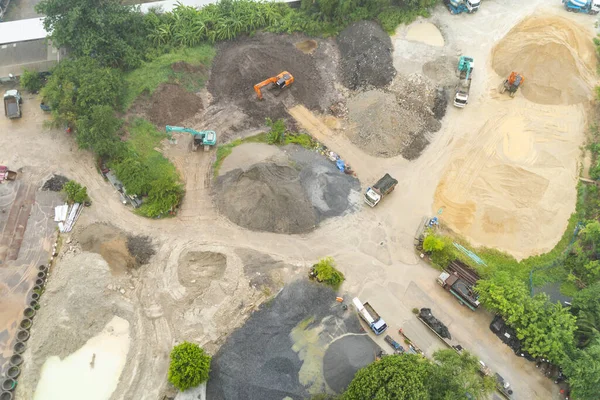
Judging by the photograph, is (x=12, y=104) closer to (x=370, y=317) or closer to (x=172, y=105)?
(x=172, y=105)

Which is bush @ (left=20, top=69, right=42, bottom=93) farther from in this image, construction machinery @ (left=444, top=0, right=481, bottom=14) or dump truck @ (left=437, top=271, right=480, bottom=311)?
construction machinery @ (left=444, top=0, right=481, bottom=14)

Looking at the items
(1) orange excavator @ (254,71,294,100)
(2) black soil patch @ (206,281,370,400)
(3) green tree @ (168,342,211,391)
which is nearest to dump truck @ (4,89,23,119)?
(1) orange excavator @ (254,71,294,100)

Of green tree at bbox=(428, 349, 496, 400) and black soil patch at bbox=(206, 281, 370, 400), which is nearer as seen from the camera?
green tree at bbox=(428, 349, 496, 400)

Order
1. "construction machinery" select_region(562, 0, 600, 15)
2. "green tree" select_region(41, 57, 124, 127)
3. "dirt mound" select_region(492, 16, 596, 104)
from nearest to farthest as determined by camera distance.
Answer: "green tree" select_region(41, 57, 124, 127), "dirt mound" select_region(492, 16, 596, 104), "construction machinery" select_region(562, 0, 600, 15)

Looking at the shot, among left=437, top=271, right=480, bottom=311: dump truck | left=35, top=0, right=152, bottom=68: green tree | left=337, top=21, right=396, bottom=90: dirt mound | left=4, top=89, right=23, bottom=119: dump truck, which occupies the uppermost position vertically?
left=35, top=0, right=152, bottom=68: green tree

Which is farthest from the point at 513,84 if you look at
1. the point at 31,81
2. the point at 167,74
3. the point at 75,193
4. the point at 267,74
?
the point at 31,81

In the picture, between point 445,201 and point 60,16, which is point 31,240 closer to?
point 60,16
